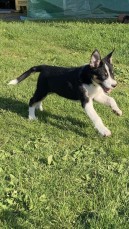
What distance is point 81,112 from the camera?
6.53 m

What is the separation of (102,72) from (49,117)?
50.5 inches

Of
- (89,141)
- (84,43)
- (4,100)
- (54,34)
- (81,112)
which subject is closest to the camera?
(89,141)

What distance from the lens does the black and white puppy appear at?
5.45 metres

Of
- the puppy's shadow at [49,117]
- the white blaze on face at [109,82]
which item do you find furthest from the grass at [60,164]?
the white blaze on face at [109,82]

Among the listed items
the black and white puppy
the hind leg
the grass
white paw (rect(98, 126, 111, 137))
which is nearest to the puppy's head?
the black and white puppy

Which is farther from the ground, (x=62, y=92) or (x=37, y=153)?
(x=62, y=92)

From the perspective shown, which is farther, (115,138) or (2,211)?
(115,138)

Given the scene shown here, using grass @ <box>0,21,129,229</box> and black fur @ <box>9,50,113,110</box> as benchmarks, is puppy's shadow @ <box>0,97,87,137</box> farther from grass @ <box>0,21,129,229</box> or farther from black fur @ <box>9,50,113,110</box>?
black fur @ <box>9,50,113,110</box>

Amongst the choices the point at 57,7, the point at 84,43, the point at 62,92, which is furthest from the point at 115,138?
the point at 57,7

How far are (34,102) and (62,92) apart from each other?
49 centimetres

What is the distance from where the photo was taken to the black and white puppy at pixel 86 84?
545 centimetres

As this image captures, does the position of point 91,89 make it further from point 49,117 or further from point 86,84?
point 49,117

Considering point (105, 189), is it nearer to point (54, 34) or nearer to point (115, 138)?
point (115, 138)

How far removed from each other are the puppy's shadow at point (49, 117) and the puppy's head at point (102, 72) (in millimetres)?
724
